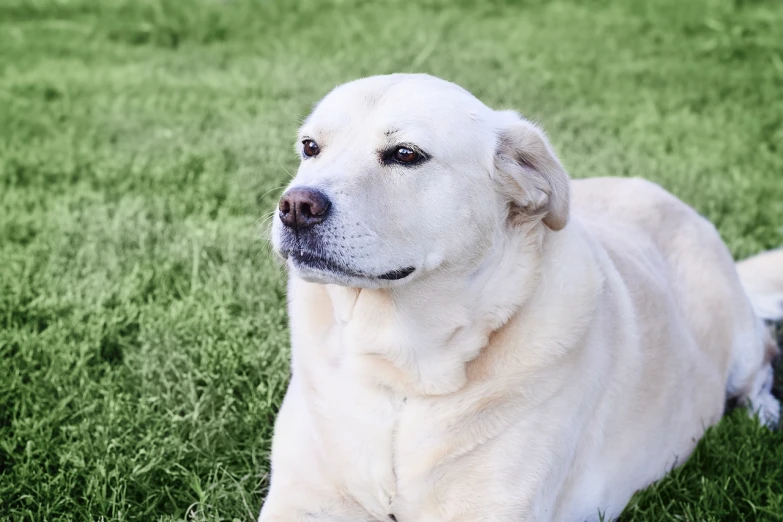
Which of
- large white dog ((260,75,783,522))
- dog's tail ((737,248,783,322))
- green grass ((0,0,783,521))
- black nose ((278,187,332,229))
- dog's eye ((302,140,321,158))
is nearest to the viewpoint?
black nose ((278,187,332,229))

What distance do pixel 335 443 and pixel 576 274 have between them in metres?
0.87

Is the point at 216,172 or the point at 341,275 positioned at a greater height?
the point at 341,275

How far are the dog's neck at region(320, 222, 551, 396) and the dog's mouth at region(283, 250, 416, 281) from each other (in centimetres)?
13

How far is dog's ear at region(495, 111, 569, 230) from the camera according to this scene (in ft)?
8.04

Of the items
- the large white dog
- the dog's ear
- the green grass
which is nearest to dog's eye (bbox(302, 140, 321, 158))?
the large white dog

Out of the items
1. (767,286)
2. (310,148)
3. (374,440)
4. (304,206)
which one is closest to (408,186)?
(304,206)

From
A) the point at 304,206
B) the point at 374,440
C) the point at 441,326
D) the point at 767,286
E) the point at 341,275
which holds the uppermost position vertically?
the point at 304,206

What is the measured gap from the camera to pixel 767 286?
3930 mm

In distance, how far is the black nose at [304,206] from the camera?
7.48ft

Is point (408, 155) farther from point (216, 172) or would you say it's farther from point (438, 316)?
point (216, 172)

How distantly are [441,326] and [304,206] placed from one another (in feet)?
1.79

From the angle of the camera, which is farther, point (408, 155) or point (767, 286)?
point (767, 286)

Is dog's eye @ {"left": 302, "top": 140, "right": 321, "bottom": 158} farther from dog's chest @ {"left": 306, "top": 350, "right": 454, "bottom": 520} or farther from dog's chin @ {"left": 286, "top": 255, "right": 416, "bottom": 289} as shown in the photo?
dog's chest @ {"left": 306, "top": 350, "right": 454, "bottom": 520}

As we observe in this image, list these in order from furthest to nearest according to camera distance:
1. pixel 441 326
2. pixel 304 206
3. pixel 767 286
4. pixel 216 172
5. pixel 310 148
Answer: pixel 216 172 → pixel 767 286 → pixel 310 148 → pixel 441 326 → pixel 304 206
